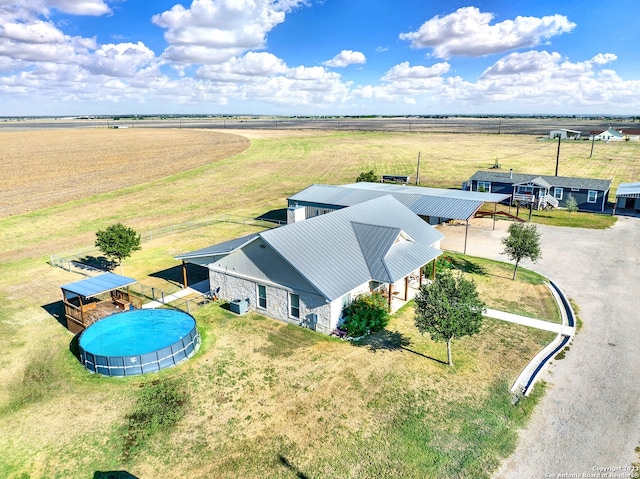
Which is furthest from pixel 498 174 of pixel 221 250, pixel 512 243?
pixel 221 250

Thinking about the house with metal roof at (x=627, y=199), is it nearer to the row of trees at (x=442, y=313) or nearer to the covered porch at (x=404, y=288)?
the covered porch at (x=404, y=288)

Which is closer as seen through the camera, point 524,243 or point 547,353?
point 547,353

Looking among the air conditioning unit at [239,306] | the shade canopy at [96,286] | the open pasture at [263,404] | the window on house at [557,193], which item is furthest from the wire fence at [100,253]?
the window on house at [557,193]

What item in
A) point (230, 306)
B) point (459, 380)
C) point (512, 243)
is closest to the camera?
point (459, 380)

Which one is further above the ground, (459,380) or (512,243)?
(512,243)

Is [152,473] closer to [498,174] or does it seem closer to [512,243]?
[512,243]

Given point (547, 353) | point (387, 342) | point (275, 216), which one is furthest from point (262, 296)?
point (275, 216)

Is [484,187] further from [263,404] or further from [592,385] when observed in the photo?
[263,404]
